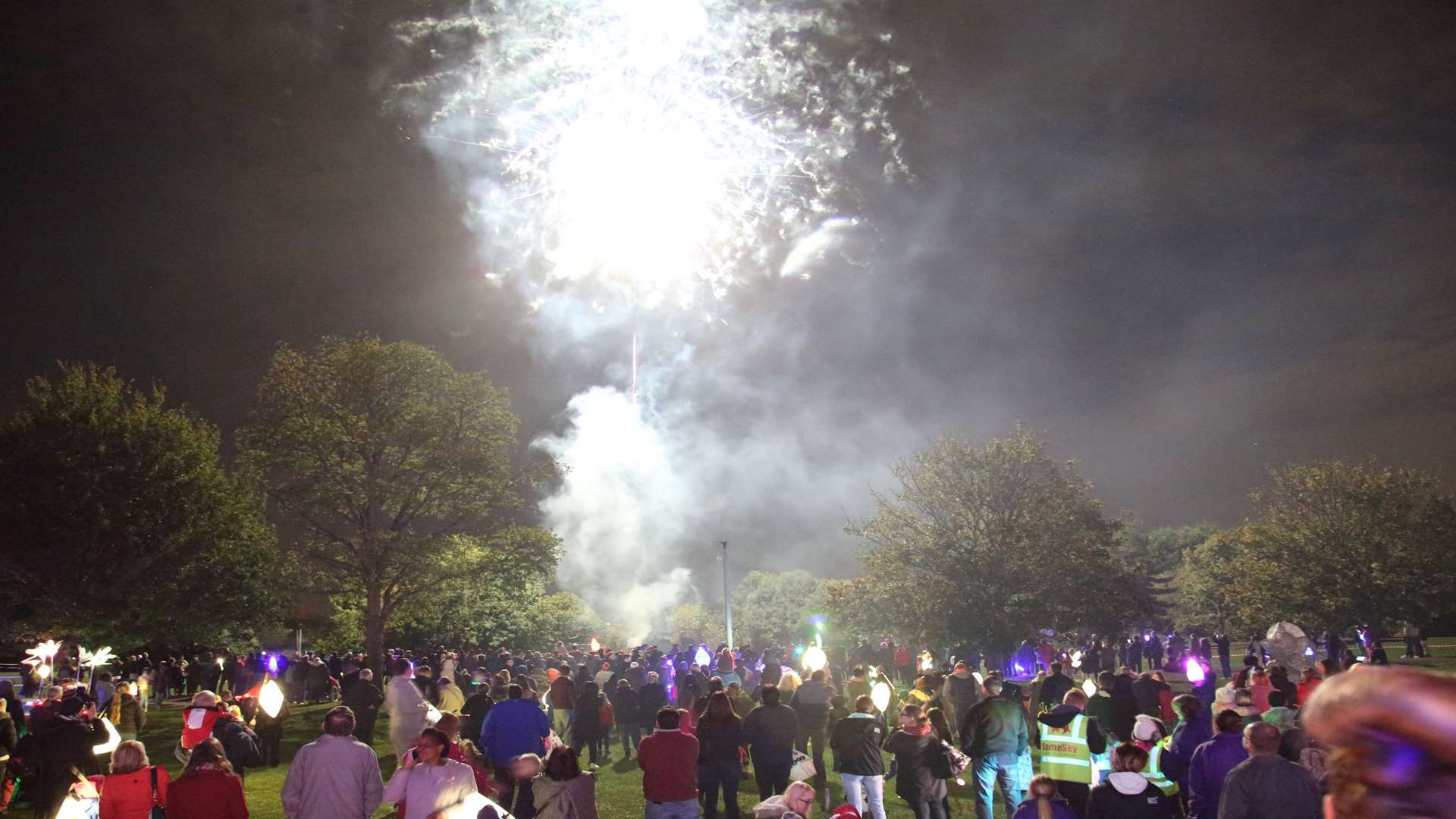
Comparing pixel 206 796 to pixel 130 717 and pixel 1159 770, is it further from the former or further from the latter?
pixel 130 717

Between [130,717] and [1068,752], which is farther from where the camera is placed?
[130,717]

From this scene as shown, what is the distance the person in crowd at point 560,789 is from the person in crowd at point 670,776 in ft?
5.00

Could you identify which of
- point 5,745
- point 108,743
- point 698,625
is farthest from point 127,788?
point 698,625

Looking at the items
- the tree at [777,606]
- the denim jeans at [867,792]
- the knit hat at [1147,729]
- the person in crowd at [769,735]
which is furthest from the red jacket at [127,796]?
the tree at [777,606]

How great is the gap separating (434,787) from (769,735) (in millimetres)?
5428

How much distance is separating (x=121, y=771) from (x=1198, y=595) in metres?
98.2

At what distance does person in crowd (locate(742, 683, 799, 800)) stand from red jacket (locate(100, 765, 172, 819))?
264 inches

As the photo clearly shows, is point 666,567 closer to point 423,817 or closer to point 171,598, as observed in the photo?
point 171,598

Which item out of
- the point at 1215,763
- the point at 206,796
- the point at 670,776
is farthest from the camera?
the point at 670,776

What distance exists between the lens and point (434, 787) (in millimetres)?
7723

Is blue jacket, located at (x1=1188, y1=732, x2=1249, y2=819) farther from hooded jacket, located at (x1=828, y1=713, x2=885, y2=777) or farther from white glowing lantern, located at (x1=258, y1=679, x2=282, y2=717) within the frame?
white glowing lantern, located at (x1=258, y1=679, x2=282, y2=717)

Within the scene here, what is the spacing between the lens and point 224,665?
122 ft

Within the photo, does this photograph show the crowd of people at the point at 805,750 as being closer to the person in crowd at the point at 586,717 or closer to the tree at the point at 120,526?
the person in crowd at the point at 586,717

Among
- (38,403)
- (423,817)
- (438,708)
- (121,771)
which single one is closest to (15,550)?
(38,403)
